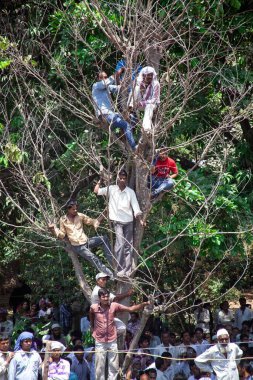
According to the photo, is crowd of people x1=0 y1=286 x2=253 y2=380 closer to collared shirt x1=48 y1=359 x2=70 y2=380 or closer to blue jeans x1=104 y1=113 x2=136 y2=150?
collared shirt x1=48 y1=359 x2=70 y2=380

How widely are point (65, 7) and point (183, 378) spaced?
217 inches

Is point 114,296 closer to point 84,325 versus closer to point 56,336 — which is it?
point 56,336

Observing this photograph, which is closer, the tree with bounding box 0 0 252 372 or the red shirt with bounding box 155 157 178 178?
the tree with bounding box 0 0 252 372

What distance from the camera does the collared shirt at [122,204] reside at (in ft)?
35.5

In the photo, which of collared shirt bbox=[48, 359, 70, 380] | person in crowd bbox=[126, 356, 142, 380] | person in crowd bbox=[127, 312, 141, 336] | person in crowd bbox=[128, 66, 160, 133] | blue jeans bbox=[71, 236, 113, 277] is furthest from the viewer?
person in crowd bbox=[127, 312, 141, 336]

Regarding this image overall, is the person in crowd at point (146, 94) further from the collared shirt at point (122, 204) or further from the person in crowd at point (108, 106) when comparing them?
the collared shirt at point (122, 204)

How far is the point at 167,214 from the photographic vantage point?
13617 mm

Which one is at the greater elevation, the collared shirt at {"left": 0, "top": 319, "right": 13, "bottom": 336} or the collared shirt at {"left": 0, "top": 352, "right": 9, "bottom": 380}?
the collared shirt at {"left": 0, "top": 352, "right": 9, "bottom": 380}

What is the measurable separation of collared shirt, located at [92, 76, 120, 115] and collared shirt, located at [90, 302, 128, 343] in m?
2.26

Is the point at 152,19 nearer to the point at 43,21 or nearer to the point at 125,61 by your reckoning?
the point at 125,61

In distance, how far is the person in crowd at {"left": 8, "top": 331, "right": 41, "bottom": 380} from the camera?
1073 centimetres

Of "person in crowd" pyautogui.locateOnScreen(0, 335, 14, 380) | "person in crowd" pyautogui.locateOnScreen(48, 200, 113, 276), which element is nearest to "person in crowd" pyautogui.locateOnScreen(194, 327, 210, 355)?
"person in crowd" pyautogui.locateOnScreen(48, 200, 113, 276)

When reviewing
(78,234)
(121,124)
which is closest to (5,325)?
(78,234)

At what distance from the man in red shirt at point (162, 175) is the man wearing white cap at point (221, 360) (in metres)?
1.82
